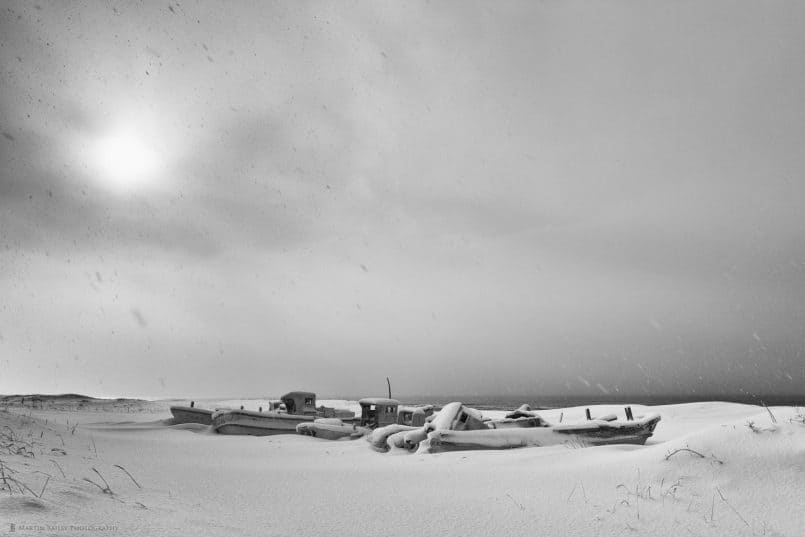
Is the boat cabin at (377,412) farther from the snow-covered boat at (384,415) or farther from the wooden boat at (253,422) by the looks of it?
the wooden boat at (253,422)

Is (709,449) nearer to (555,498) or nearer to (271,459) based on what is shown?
(555,498)

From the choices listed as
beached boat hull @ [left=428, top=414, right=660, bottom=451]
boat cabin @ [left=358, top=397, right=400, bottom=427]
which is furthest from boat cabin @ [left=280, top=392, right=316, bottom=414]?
beached boat hull @ [left=428, top=414, right=660, bottom=451]

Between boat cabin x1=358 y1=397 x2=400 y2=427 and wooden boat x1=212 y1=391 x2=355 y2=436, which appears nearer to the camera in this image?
wooden boat x1=212 y1=391 x2=355 y2=436

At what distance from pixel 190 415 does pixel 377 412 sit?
13.0m

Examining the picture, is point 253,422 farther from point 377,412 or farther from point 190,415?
point 190,415

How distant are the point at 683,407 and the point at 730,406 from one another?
2366 mm

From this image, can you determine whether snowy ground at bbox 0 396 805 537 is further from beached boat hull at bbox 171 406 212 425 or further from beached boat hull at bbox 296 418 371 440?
beached boat hull at bbox 171 406 212 425

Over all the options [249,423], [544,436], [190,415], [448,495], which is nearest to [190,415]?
[190,415]

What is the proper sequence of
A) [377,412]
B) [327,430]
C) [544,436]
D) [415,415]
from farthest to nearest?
[377,412] < [415,415] < [327,430] < [544,436]

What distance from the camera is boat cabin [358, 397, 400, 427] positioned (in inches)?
1006

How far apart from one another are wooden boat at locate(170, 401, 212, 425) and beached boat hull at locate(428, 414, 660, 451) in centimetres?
2224

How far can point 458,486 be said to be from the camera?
6160 millimetres

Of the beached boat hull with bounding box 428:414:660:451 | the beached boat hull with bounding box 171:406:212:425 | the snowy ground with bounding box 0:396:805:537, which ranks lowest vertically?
the beached boat hull with bounding box 171:406:212:425

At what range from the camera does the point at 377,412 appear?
25.8 m
